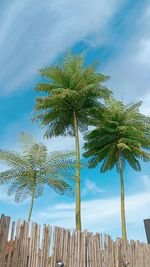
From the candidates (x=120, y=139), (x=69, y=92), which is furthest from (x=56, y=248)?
(x=120, y=139)

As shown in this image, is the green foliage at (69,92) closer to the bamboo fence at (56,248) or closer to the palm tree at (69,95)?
the palm tree at (69,95)

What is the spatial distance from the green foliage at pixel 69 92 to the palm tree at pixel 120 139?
183cm

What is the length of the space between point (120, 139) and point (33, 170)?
478 cm

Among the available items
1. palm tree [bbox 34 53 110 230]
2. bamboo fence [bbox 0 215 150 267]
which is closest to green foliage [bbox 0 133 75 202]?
palm tree [bbox 34 53 110 230]

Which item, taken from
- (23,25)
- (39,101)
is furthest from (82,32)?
(39,101)

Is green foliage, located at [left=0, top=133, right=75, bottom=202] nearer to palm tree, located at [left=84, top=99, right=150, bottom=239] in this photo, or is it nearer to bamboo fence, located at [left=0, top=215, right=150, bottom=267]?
palm tree, located at [left=84, top=99, right=150, bottom=239]

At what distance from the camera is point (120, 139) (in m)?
17.4

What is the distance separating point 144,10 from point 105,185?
1225cm

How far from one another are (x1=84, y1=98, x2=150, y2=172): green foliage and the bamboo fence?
10042 mm

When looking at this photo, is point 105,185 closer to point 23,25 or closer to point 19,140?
point 19,140

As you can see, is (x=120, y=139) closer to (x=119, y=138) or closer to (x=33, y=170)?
(x=119, y=138)

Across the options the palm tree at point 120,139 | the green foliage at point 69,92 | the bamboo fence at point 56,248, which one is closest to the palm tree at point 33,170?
the green foliage at point 69,92

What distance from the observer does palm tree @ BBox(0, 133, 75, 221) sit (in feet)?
52.5

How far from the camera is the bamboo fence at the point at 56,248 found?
4727mm
